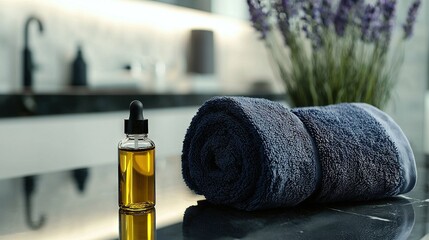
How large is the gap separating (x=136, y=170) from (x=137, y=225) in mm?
104

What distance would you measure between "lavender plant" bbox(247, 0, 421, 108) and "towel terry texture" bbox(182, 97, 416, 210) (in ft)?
1.34

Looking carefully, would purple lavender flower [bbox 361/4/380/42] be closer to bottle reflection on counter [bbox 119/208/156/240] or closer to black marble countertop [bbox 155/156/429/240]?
black marble countertop [bbox 155/156/429/240]

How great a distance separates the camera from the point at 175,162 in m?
1.19

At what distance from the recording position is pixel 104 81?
2307 millimetres

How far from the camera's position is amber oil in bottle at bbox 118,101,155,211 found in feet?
2.14

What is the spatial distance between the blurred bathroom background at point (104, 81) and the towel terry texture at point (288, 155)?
77mm

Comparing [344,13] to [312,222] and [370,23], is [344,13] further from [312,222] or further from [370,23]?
[312,222]

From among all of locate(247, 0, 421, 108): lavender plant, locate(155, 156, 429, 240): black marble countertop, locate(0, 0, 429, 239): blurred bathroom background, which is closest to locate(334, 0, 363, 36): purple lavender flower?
locate(247, 0, 421, 108): lavender plant

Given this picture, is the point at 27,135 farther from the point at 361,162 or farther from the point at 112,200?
the point at 361,162

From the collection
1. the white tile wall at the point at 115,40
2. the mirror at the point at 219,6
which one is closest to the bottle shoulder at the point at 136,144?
the white tile wall at the point at 115,40

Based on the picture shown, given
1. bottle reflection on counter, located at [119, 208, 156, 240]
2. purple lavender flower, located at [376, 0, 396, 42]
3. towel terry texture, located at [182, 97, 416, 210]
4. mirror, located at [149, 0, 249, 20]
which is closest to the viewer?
bottle reflection on counter, located at [119, 208, 156, 240]

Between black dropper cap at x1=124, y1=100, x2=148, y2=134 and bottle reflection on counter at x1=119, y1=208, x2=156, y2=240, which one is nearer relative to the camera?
bottle reflection on counter at x1=119, y1=208, x2=156, y2=240

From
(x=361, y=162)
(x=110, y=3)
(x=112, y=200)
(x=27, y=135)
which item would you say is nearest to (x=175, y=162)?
(x=112, y=200)

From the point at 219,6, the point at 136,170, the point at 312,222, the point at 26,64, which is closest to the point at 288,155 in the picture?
the point at 312,222
